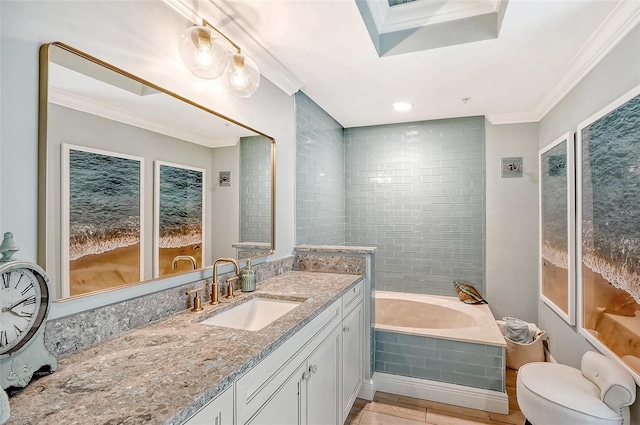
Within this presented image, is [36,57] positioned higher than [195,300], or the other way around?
[36,57]

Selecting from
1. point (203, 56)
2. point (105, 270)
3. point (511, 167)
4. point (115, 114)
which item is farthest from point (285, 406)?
point (511, 167)

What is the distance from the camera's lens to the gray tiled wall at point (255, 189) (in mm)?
2002

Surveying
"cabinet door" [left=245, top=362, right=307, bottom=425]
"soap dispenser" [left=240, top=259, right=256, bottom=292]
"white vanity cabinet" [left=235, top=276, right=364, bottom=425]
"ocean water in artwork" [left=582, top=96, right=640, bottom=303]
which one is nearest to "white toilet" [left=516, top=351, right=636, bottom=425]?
"ocean water in artwork" [left=582, top=96, right=640, bottom=303]

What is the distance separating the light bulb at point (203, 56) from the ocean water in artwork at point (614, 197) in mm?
2098

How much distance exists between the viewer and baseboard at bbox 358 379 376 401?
2457 mm

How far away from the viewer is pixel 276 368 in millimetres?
1186

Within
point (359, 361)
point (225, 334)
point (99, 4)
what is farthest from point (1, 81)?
point (359, 361)

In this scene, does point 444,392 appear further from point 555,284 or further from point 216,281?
point 216,281

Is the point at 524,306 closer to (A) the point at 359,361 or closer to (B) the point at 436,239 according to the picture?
(B) the point at 436,239

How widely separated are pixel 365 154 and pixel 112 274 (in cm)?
315

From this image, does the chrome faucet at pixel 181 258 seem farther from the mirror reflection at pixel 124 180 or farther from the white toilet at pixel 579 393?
the white toilet at pixel 579 393

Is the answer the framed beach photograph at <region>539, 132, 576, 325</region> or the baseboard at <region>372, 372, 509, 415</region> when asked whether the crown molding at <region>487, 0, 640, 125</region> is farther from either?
the baseboard at <region>372, 372, 509, 415</region>

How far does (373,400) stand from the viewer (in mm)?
2461

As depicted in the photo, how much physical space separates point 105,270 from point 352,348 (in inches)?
61.4
